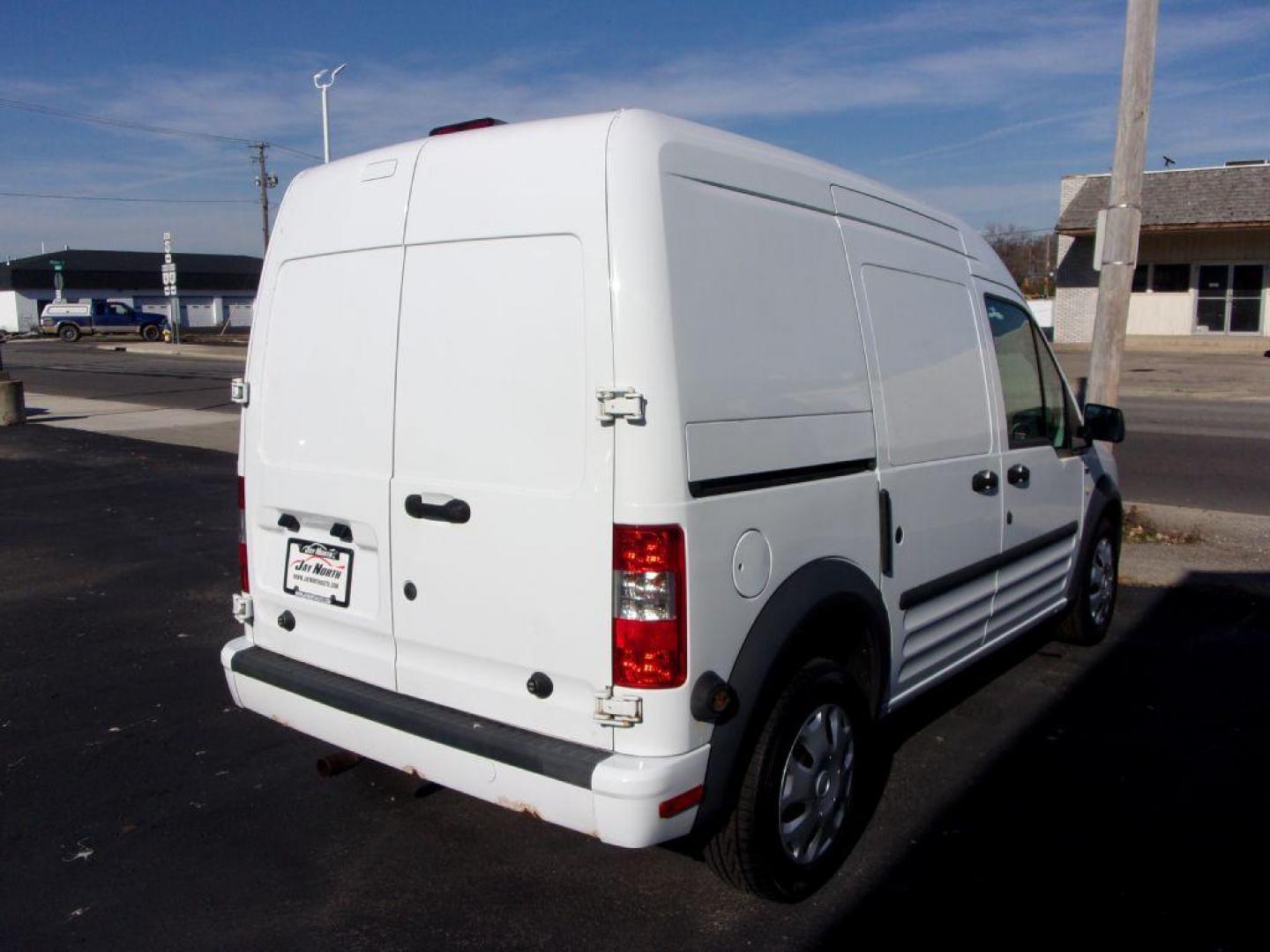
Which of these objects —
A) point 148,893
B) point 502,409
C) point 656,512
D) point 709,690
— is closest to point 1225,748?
point 709,690

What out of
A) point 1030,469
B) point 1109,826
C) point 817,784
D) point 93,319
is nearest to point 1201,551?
point 1030,469

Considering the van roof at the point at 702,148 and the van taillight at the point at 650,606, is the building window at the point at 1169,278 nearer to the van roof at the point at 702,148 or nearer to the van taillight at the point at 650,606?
the van roof at the point at 702,148

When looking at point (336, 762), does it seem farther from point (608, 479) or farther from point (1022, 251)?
point (1022, 251)

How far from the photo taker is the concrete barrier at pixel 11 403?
16469mm

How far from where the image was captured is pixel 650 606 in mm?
2977

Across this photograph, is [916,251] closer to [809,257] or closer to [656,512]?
[809,257]

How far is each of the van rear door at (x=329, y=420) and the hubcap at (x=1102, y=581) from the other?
3.98 m

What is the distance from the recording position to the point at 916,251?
4.27m

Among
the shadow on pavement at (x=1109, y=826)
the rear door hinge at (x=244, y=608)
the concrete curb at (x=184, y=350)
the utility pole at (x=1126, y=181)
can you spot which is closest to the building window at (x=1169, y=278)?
the concrete curb at (x=184, y=350)

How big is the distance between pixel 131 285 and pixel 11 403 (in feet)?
214

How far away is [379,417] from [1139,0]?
24.0 feet

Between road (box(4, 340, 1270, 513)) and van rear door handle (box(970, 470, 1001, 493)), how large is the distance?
22.5 ft

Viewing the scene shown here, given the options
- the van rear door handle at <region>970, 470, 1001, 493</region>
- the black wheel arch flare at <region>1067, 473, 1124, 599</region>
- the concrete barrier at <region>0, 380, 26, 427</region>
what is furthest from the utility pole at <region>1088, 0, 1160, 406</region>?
the concrete barrier at <region>0, 380, 26, 427</region>

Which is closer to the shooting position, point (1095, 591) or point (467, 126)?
point (467, 126)
